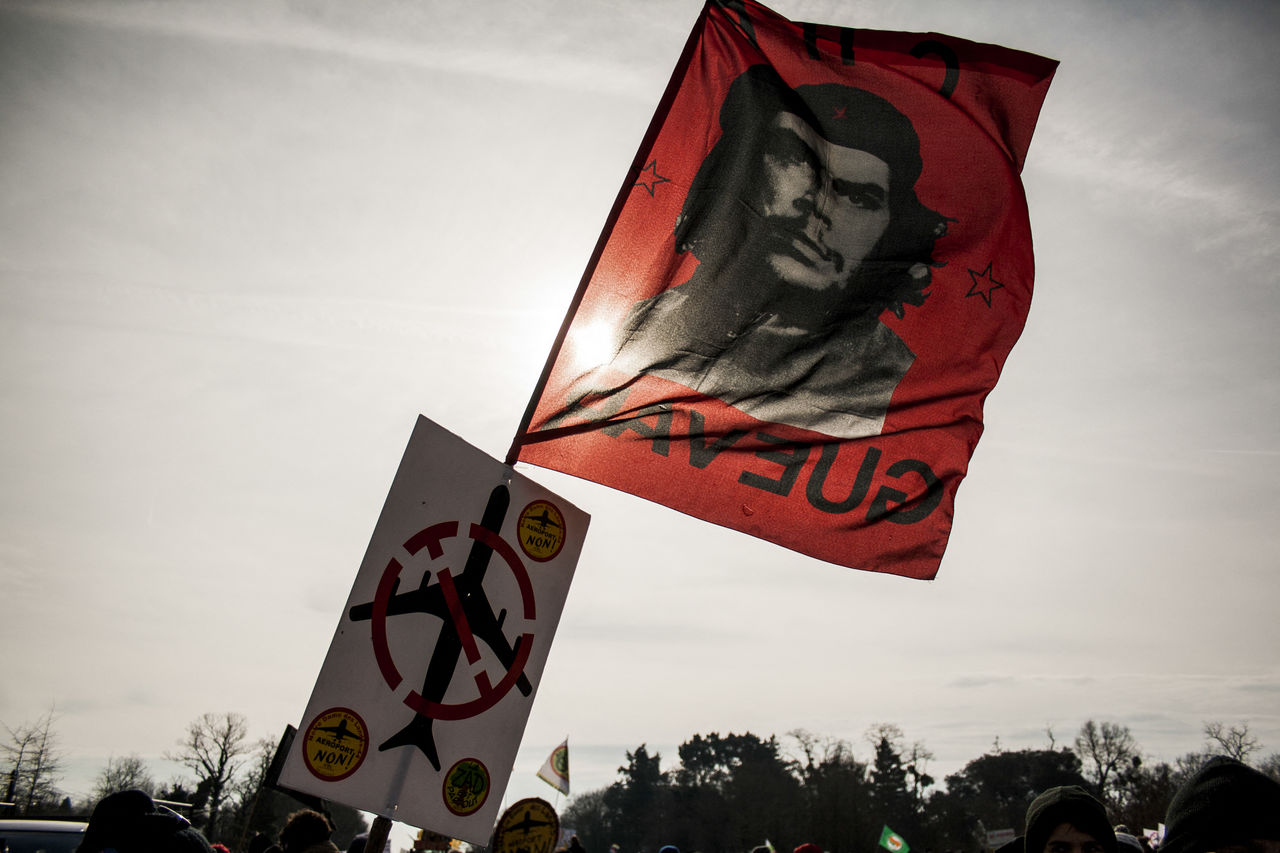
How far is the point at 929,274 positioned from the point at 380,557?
343 cm

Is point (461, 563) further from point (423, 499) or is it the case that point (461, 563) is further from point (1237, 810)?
point (1237, 810)

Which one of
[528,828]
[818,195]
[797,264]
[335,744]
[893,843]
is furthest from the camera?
[893,843]

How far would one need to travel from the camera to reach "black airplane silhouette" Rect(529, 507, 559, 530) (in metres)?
3.72

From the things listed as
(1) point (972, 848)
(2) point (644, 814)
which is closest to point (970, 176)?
(1) point (972, 848)

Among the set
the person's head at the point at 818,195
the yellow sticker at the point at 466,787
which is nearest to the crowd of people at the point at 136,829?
the yellow sticker at the point at 466,787

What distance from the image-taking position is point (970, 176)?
4.96m

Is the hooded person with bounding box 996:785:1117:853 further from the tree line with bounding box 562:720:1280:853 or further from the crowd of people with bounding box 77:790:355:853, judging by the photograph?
the tree line with bounding box 562:720:1280:853

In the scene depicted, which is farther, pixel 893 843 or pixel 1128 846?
pixel 893 843

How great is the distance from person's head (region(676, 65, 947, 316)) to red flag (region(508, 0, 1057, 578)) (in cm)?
1

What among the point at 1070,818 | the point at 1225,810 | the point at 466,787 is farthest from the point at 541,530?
the point at 1225,810

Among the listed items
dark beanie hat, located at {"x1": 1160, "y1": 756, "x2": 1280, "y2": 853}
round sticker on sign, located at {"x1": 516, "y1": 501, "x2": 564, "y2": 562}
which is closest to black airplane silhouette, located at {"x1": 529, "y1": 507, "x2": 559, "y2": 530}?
round sticker on sign, located at {"x1": 516, "y1": 501, "x2": 564, "y2": 562}

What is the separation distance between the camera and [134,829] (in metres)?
3.23

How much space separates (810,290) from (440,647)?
277cm

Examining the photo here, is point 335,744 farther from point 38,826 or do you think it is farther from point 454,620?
point 38,826
